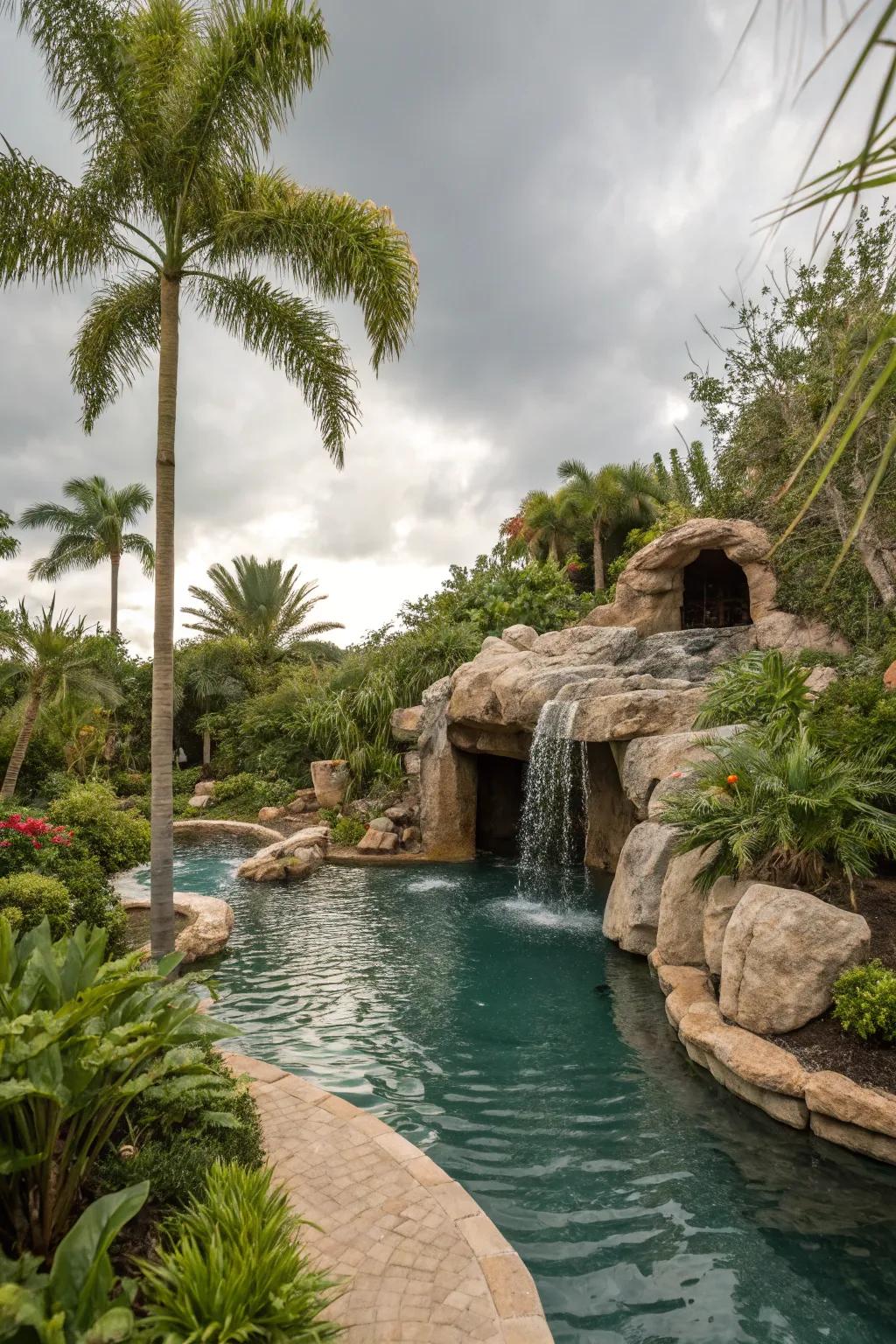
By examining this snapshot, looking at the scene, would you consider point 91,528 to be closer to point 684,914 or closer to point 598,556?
point 598,556

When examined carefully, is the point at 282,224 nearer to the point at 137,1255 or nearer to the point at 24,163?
the point at 24,163

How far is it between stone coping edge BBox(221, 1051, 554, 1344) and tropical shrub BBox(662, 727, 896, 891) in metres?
3.34

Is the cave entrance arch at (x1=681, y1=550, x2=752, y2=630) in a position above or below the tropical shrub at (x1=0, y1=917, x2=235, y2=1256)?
above

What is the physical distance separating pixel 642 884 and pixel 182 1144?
17.9 feet

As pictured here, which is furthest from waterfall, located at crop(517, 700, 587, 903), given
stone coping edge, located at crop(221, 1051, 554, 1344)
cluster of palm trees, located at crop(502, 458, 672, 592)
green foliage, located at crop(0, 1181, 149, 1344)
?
cluster of palm trees, located at crop(502, 458, 672, 592)

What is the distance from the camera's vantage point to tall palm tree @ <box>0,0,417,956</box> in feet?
21.9

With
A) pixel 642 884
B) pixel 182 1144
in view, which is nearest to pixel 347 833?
pixel 642 884

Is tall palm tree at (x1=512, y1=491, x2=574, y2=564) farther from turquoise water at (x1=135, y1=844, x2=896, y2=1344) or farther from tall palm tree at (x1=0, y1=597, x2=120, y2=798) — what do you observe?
turquoise water at (x1=135, y1=844, x2=896, y2=1344)

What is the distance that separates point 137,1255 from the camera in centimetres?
278

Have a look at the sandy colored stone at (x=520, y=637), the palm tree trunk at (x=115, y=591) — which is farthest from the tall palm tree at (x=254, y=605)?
the sandy colored stone at (x=520, y=637)

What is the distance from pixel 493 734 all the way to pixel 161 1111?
998 centimetres

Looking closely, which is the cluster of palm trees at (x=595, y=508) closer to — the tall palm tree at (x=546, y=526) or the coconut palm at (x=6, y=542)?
the tall palm tree at (x=546, y=526)

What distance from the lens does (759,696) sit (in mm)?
8492

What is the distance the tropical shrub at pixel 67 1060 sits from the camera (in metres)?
2.59
